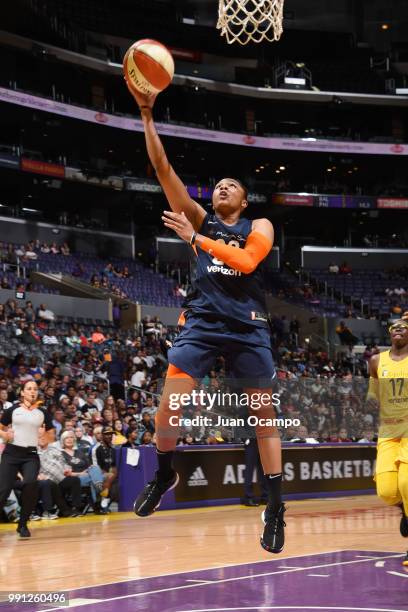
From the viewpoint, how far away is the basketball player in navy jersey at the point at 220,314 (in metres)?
5.87

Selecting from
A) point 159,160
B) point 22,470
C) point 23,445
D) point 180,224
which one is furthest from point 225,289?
point 22,470

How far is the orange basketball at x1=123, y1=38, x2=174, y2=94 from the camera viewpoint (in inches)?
228

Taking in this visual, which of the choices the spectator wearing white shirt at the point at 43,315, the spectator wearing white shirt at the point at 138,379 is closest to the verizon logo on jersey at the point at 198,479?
the spectator wearing white shirt at the point at 138,379

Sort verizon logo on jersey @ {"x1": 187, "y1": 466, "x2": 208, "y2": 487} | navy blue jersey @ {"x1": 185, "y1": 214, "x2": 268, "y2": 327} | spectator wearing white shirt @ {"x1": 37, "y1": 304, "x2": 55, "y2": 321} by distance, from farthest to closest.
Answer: spectator wearing white shirt @ {"x1": 37, "y1": 304, "x2": 55, "y2": 321} → verizon logo on jersey @ {"x1": 187, "y1": 466, "x2": 208, "y2": 487} → navy blue jersey @ {"x1": 185, "y1": 214, "x2": 268, "y2": 327}

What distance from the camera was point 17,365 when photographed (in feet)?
68.2

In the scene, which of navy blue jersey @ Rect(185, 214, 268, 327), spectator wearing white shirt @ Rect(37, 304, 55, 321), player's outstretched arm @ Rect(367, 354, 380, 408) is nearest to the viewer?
navy blue jersey @ Rect(185, 214, 268, 327)

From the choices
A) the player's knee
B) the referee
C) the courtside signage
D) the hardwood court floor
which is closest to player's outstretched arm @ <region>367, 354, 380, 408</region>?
the player's knee

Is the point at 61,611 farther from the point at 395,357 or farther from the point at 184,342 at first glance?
the point at 395,357

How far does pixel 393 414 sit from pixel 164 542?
4403 mm

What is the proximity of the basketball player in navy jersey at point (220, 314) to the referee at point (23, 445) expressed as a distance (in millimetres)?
6314

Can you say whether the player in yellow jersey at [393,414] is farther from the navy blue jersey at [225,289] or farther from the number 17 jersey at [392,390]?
the navy blue jersey at [225,289]

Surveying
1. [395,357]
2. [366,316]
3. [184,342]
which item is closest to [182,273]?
[366,316]

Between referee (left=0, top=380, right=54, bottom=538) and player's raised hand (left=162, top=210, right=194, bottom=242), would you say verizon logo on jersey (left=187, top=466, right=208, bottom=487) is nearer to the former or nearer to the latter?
referee (left=0, top=380, right=54, bottom=538)

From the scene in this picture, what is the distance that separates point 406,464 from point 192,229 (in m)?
4.43
